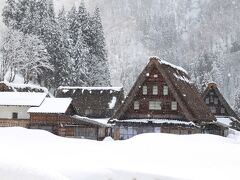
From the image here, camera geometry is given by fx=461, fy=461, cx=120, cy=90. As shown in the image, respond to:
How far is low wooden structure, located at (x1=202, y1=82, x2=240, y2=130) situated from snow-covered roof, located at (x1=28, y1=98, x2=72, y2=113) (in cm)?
2500

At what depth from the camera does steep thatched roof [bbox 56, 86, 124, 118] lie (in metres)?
61.7

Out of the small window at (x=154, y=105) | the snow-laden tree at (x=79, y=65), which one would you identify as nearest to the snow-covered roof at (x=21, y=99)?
the small window at (x=154, y=105)

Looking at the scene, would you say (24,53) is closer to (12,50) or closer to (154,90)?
(12,50)

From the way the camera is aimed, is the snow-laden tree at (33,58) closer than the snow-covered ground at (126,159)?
No

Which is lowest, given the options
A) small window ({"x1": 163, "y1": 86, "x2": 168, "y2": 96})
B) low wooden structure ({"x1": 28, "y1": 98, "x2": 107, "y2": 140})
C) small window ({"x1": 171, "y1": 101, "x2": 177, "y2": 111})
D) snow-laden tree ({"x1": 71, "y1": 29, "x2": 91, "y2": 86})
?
low wooden structure ({"x1": 28, "y1": 98, "x2": 107, "y2": 140})

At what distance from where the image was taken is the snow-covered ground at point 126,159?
816cm

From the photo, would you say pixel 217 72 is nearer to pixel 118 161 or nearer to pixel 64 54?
pixel 64 54

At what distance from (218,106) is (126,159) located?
54619mm

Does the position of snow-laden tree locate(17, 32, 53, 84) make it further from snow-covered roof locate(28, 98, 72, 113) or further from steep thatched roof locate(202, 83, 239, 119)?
steep thatched roof locate(202, 83, 239, 119)

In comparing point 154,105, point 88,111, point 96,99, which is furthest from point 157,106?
point 88,111

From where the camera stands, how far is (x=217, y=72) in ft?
464

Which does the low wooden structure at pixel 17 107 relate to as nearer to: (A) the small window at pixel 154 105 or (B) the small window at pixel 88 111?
Answer: (A) the small window at pixel 154 105

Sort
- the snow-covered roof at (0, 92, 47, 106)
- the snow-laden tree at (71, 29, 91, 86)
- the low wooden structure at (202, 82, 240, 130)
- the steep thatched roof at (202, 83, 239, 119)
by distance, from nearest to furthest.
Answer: the snow-covered roof at (0, 92, 47, 106)
the steep thatched roof at (202, 83, 239, 119)
the low wooden structure at (202, 82, 240, 130)
the snow-laden tree at (71, 29, 91, 86)

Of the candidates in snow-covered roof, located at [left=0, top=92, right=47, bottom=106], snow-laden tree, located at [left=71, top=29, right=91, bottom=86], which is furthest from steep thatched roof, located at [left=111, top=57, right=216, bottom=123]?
snow-laden tree, located at [left=71, top=29, right=91, bottom=86]
